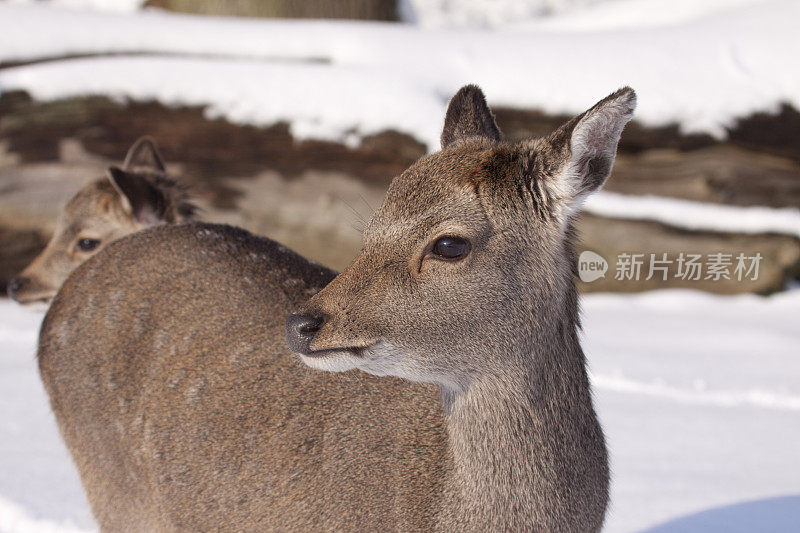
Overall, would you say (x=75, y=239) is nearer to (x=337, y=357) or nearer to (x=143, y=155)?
(x=143, y=155)

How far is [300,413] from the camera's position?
106 inches

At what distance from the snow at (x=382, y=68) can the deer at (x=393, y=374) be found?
12.9ft

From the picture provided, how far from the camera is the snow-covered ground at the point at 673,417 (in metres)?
3.74

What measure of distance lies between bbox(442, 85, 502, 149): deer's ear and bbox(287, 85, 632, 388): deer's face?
405 mm

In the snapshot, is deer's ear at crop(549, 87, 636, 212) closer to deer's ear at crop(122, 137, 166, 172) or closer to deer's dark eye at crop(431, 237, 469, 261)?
deer's dark eye at crop(431, 237, 469, 261)

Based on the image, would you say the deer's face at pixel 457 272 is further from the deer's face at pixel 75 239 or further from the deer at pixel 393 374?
the deer's face at pixel 75 239

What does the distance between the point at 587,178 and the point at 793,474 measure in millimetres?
2599

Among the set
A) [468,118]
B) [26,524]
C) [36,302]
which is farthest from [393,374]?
[36,302]

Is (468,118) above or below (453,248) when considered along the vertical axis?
above

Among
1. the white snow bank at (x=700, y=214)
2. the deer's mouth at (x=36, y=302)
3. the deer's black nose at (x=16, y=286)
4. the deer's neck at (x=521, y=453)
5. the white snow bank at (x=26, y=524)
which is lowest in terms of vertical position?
the white snow bank at (x=26, y=524)

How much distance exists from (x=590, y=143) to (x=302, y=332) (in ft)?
3.07

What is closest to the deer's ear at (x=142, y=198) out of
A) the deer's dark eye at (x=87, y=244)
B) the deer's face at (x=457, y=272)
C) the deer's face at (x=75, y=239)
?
the deer's face at (x=75, y=239)

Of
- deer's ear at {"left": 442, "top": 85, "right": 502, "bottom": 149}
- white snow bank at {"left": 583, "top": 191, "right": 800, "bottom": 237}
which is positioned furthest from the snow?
deer's ear at {"left": 442, "top": 85, "right": 502, "bottom": 149}

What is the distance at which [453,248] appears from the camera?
2297 mm
